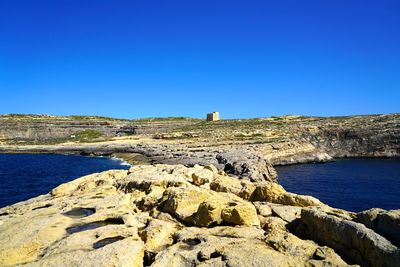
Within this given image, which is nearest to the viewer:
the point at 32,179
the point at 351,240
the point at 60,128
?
the point at 351,240

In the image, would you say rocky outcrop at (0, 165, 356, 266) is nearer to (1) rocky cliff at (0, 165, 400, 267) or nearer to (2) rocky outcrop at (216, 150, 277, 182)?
(1) rocky cliff at (0, 165, 400, 267)

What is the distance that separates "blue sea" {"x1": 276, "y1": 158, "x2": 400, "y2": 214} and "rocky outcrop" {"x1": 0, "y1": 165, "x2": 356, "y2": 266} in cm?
2924

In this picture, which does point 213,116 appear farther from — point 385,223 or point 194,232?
point 385,223

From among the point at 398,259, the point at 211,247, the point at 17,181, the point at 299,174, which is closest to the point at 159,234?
the point at 211,247

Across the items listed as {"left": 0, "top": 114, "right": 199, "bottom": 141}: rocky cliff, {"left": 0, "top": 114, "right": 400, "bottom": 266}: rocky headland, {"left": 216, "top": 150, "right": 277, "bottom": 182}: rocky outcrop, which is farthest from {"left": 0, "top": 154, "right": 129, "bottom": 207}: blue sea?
{"left": 0, "top": 114, "right": 199, "bottom": 141}: rocky cliff

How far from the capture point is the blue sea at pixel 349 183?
152 ft

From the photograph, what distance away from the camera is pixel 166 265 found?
12656 millimetres

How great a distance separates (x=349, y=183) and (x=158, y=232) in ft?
170

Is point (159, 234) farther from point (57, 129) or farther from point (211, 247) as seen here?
point (57, 129)

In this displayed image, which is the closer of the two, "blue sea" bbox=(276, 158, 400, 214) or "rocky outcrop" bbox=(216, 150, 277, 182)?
"blue sea" bbox=(276, 158, 400, 214)

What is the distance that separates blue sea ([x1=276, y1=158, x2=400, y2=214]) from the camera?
46.2 meters

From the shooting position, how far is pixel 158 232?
608 inches

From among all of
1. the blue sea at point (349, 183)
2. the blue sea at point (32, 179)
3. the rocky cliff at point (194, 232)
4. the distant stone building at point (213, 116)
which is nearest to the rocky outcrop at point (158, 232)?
the rocky cliff at point (194, 232)

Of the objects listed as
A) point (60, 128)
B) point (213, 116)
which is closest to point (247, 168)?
point (60, 128)
